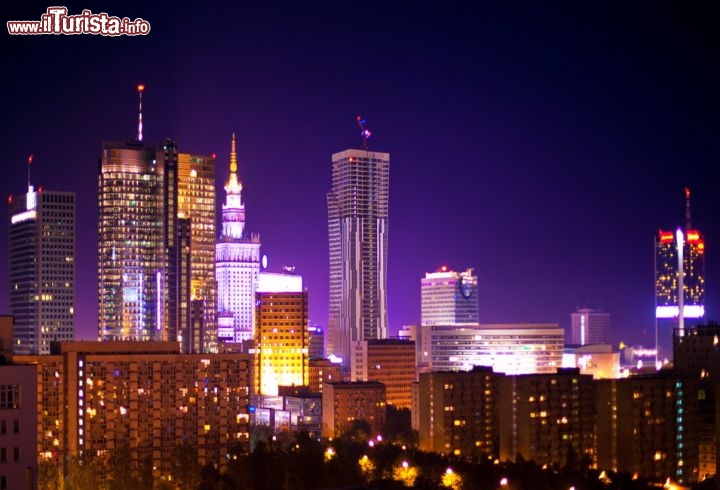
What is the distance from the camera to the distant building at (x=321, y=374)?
10125cm

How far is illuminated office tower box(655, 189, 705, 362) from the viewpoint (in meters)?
122

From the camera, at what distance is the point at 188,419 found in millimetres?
60531

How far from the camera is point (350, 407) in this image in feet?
256

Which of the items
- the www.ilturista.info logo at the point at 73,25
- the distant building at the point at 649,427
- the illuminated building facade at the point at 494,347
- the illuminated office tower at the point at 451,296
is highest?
the www.ilturista.info logo at the point at 73,25

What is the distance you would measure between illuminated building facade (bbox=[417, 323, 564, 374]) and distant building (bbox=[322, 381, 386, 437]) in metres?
32.3

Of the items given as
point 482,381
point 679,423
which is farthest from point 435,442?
point 679,423

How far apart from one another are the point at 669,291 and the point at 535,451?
69351 mm

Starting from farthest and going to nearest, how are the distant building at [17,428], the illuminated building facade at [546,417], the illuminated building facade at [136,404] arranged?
the illuminated building facade at [546,417] → the illuminated building facade at [136,404] → the distant building at [17,428]

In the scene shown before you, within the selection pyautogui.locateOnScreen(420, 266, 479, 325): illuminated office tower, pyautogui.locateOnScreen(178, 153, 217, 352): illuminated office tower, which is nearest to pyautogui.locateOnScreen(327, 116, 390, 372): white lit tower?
pyautogui.locateOnScreen(420, 266, 479, 325): illuminated office tower

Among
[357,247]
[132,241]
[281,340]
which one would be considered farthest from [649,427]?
[357,247]

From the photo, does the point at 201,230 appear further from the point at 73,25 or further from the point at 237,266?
the point at 73,25

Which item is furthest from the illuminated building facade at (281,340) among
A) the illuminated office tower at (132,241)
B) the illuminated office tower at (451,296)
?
the illuminated office tower at (451,296)

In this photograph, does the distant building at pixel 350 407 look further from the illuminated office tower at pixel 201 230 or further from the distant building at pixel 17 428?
the distant building at pixel 17 428

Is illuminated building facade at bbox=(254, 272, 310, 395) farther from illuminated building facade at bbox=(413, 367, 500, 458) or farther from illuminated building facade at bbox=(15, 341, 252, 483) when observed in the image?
illuminated building facade at bbox=(15, 341, 252, 483)
